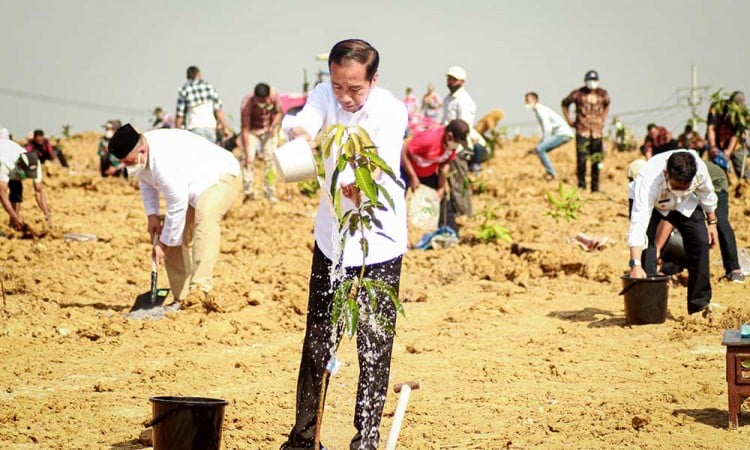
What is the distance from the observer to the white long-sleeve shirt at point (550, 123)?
15.6 meters

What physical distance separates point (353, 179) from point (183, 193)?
365cm

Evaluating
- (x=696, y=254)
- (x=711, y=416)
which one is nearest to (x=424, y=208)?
(x=696, y=254)

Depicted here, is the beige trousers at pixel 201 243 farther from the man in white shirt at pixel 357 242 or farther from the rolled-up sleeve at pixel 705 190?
the man in white shirt at pixel 357 242

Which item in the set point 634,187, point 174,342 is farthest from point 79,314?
point 634,187

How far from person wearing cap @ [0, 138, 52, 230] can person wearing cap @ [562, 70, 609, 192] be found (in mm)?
7038

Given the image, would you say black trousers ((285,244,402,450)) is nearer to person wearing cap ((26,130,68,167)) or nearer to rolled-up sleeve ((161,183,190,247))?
rolled-up sleeve ((161,183,190,247))

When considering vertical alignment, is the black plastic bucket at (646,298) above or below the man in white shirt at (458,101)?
below

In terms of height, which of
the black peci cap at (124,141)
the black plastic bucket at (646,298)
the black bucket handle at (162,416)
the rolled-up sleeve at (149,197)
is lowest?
the black bucket handle at (162,416)

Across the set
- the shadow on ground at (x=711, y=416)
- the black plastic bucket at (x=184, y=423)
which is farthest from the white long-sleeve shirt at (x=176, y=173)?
the shadow on ground at (x=711, y=416)

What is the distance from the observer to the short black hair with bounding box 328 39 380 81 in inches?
164

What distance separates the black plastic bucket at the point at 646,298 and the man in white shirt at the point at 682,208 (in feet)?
0.33

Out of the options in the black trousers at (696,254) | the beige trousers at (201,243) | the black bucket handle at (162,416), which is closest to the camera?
the black bucket handle at (162,416)

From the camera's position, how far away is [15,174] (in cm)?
1231

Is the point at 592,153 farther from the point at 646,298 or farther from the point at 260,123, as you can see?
the point at 646,298
